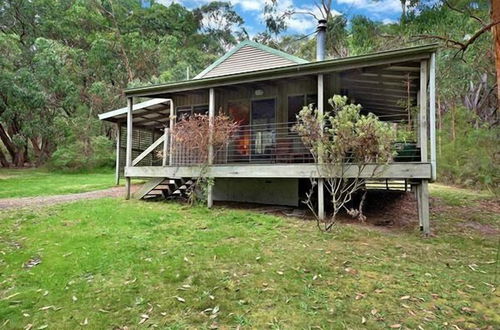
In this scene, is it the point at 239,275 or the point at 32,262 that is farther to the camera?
the point at 32,262

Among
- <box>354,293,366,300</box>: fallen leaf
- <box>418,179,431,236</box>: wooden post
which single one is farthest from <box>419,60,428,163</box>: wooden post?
<box>354,293,366,300</box>: fallen leaf

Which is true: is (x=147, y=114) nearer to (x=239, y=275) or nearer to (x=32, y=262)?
(x=32, y=262)

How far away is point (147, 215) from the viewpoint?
740 centimetres

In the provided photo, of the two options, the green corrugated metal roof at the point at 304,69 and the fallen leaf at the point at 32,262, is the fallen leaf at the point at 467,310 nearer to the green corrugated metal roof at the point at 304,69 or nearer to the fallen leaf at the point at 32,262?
the green corrugated metal roof at the point at 304,69

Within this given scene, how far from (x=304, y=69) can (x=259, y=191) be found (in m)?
3.65

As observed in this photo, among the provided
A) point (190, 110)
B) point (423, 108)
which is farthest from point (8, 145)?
point (423, 108)

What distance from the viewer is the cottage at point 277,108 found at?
21.9ft

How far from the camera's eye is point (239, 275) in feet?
14.2

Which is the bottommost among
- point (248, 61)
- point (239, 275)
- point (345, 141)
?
point (239, 275)

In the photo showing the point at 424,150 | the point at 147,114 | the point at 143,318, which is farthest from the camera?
the point at 147,114

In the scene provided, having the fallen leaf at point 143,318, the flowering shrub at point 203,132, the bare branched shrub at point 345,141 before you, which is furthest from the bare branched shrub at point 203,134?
the fallen leaf at point 143,318

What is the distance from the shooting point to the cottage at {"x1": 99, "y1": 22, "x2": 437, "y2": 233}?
669 centimetres

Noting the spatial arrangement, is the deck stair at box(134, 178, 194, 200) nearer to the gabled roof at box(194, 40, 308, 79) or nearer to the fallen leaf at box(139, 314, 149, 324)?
the gabled roof at box(194, 40, 308, 79)

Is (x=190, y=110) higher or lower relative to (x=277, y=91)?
lower
